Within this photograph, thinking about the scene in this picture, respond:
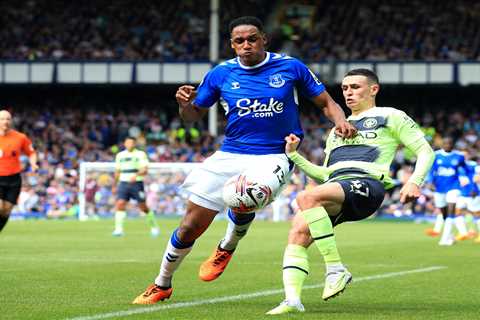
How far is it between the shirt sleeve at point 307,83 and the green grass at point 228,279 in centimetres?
170

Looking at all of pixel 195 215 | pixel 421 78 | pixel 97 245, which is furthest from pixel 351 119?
pixel 421 78

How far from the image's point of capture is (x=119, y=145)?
1756 inches

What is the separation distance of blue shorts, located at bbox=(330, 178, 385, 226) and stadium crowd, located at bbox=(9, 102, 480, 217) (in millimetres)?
21244

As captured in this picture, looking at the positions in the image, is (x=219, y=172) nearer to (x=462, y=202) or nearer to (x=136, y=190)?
(x=462, y=202)

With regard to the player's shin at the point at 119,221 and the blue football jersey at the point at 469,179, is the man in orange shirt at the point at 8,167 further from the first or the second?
the blue football jersey at the point at 469,179

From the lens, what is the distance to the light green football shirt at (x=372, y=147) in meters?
8.42

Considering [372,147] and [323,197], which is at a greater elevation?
[372,147]

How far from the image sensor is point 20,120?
49.2m

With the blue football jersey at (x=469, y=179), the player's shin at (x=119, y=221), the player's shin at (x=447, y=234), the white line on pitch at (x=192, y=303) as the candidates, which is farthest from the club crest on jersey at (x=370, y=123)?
the player's shin at (x=119, y=221)

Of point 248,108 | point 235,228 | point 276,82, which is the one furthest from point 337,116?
point 235,228

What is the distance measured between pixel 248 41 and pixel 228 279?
399 cm

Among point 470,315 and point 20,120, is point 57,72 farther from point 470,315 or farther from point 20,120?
point 470,315

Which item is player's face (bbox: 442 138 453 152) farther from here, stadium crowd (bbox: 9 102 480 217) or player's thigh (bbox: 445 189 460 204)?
stadium crowd (bbox: 9 102 480 217)

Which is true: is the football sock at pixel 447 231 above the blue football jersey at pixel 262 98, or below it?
below
